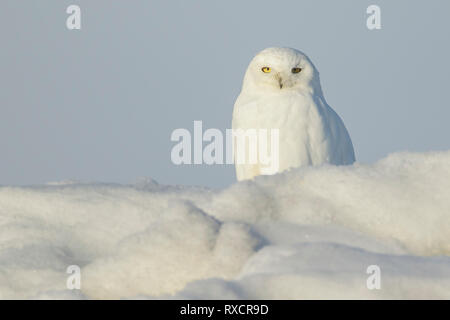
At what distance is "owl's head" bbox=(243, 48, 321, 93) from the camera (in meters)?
6.93

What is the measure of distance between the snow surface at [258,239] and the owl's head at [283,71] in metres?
3.20

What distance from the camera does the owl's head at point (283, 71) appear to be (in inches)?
273

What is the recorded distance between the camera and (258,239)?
2721mm

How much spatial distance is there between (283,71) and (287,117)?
59 centimetres
